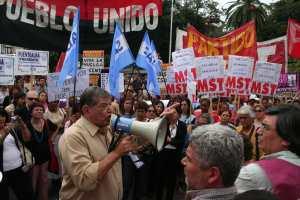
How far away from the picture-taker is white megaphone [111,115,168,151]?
10.6ft

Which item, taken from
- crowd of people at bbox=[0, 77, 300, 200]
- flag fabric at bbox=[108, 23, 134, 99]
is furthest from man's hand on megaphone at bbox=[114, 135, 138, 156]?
flag fabric at bbox=[108, 23, 134, 99]

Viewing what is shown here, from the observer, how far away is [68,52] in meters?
7.82

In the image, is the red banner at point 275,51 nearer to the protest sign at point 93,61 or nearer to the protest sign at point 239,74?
the protest sign at point 239,74

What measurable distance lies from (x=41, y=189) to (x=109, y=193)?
3735mm

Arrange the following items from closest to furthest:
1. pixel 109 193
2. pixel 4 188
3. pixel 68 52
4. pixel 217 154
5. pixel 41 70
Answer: pixel 217 154 → pixel 109 193 → pixel 4 188 → pixel 68 52 → pixel 41 70

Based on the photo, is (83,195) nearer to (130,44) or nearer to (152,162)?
(152,162)

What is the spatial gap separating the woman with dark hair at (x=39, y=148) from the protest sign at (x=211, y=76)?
4.16 m

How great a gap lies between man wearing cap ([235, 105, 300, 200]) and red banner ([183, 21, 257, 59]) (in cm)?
1001

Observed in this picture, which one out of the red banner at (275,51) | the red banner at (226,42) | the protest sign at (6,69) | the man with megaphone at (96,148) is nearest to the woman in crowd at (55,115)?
the protest sign at (6,69)

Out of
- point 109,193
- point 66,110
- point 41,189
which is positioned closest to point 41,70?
point 66,110

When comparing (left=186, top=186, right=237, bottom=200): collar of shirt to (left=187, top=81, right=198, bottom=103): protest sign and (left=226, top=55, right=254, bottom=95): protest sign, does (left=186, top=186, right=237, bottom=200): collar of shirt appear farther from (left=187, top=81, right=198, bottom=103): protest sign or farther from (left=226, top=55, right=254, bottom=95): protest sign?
(left=226, top=55, right=254, bottom=95): protest sign

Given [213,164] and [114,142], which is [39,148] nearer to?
[114,142]

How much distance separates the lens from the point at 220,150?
2.15 meters

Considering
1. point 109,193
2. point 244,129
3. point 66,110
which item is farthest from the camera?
point 66,110
